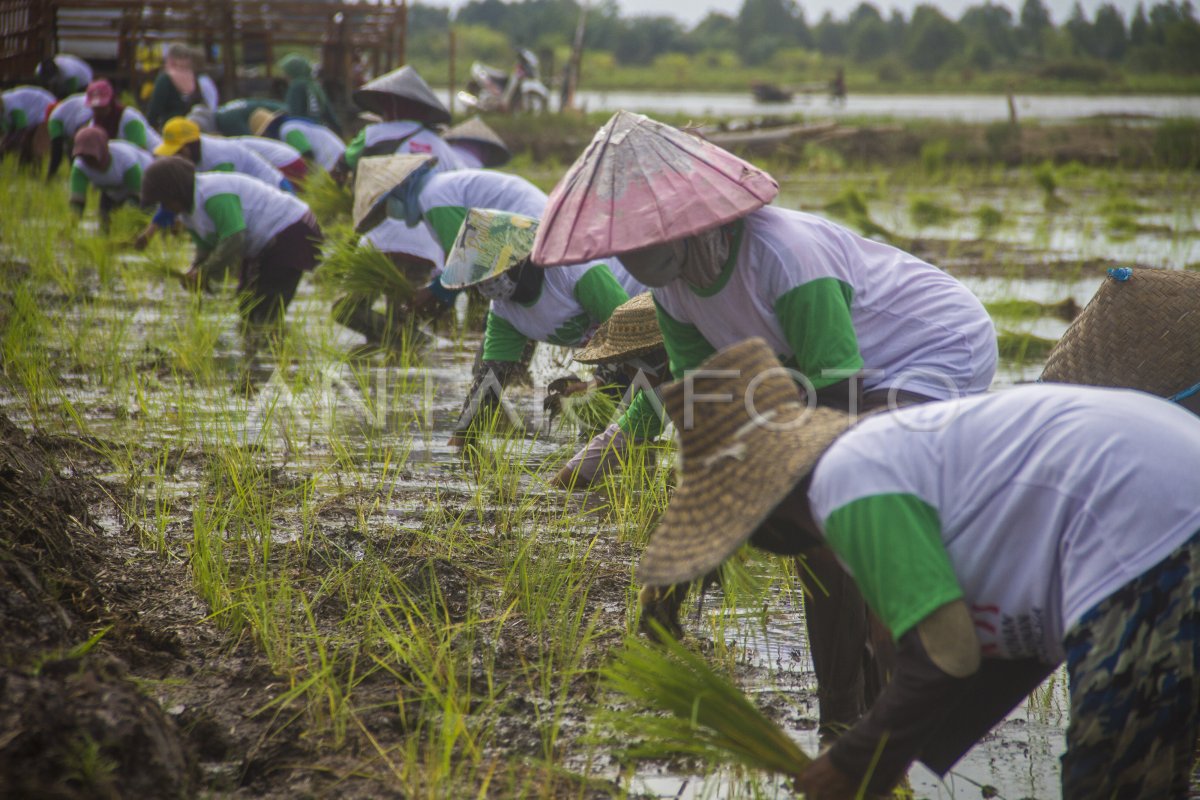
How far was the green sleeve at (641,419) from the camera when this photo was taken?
2.82 m

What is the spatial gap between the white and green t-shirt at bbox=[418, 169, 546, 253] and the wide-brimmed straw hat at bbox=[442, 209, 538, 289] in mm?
839

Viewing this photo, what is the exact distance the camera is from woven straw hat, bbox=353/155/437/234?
4.84m

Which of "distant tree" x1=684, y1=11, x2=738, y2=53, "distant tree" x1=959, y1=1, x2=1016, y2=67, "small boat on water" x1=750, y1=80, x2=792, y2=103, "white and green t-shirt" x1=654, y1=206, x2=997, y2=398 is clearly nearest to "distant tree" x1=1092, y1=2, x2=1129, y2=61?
"distant tree" x1=959, y1=1, x2=1016, y2=67

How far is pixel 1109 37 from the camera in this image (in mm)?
65562

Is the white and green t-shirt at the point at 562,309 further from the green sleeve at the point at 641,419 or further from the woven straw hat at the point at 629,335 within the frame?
the green sleeve at the point at 641,419

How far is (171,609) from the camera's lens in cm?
267

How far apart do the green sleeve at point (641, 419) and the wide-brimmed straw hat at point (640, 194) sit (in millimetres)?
692

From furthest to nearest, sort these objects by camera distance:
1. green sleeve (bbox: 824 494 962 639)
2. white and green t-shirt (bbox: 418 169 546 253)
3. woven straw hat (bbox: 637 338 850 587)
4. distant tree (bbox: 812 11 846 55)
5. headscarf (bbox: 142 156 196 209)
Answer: distant tree (bbox: 812 11 846 55) → headscarf (bbox: 142 156 196 209) → white and green t-shirt (bbox: 418 169 546 253) → woven straw hat (bbox: 637 338 850 587) → green sleeve (bbox: 824 494 962 639)

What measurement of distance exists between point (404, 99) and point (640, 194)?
4.51m

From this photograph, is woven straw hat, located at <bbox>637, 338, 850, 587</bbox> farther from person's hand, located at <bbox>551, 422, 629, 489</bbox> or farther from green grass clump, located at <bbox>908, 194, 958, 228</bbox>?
green grass clump, located at <bbox>908, 194, 958, 228</bbox>

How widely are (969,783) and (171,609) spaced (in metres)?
1.73

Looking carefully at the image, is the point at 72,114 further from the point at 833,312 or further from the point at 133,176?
the point at 833,312

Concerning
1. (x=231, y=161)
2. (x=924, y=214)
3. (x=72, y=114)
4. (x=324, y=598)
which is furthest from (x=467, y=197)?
(x=924, y=214)

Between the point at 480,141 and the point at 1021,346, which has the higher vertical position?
the point at 480,141
